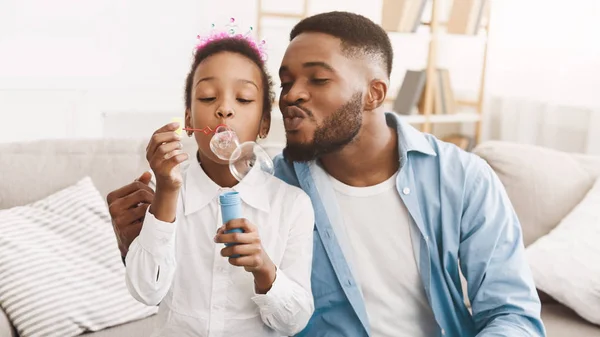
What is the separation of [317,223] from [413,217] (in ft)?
0.72

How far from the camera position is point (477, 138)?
416cm

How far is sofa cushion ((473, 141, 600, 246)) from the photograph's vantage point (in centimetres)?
228

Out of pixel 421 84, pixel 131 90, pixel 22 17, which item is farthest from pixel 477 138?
pixel 22 17

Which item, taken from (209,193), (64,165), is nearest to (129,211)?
(209,193)

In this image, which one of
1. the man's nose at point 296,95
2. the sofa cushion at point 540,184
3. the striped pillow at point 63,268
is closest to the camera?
the man's nose at point 296,95

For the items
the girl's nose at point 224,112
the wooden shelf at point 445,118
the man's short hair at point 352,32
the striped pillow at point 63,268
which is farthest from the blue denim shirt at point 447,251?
the wooden shelf at point 445,118

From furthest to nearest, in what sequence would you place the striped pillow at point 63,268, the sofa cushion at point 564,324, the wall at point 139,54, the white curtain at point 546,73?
1. the white curtain at point 546,73
2. the wall at point 139,54
3. the sofa cushion at point 564,324
4. the striped pillow at point 63,268

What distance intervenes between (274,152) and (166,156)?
1011 mm

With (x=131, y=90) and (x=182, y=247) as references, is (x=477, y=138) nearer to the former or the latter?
(x=131, y=90)

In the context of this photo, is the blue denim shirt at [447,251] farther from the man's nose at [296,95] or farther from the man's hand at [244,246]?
the man's hand at [244,246]

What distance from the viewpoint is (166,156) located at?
1.24 meters

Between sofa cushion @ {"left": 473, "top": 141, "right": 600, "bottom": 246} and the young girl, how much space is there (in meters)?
1.05

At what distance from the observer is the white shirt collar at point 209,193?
4.77 feet

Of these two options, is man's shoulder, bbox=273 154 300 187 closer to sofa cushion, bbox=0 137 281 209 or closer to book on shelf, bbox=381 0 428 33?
sofa cushion, bbox=0 137 281 209
